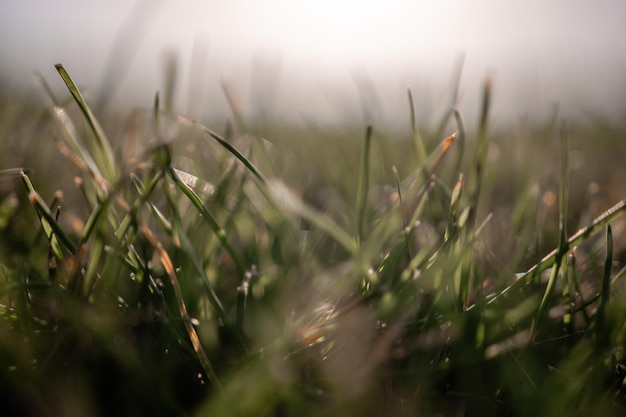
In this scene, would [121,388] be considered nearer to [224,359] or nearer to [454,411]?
[224,359]

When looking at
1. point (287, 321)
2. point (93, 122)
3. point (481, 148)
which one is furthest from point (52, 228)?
point (481, 148)

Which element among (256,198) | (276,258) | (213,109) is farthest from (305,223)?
(213,109)

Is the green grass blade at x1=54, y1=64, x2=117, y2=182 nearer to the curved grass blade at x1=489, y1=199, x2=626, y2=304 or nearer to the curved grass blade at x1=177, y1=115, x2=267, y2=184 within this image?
the curved grass blade at x1=177, y1=115, x2=267, y2=184

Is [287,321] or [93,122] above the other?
[93,122]

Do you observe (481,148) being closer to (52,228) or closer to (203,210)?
(203,210)

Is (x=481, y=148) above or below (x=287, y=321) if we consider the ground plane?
above

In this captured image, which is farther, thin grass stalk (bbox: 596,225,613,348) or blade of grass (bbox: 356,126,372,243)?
blade of grass (bbox: 356,126,372,243)

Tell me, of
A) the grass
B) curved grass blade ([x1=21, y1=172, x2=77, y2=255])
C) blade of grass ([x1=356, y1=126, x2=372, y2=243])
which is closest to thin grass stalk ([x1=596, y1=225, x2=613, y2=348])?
the grass

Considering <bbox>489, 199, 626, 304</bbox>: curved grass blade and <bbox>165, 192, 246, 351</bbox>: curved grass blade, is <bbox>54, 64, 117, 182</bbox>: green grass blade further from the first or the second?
<bbox>489, 199, 626, 304</bbox>: curved grass blade

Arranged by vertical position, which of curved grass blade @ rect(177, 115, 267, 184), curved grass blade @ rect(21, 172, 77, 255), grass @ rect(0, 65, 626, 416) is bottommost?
grass @ rect(0, 65, 626, 416)

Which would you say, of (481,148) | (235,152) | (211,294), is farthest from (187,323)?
(481,148)

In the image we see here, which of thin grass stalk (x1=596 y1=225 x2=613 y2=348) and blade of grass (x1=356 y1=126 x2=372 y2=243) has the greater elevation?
blade of grass (x1=356 y1=126 x2=372 y2=243)

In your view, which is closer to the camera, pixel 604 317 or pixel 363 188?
pixel 604 317

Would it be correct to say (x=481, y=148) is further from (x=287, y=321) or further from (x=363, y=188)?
(x=287, y=321)
